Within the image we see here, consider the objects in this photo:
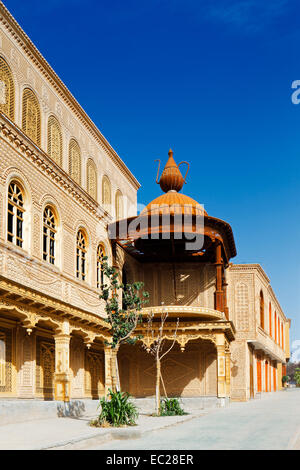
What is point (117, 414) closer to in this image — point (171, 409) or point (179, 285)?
point (171, 409)

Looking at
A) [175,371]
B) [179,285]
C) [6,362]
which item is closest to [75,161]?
[6,362]

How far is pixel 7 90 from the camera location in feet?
69.3

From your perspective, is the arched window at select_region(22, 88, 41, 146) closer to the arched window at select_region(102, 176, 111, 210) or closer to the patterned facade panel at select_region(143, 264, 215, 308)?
the arched window at select_region(102, 176, 111, 210)

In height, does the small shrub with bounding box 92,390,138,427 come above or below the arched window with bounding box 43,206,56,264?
below

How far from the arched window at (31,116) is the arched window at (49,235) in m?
2.57

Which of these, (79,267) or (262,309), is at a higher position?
(79,267)

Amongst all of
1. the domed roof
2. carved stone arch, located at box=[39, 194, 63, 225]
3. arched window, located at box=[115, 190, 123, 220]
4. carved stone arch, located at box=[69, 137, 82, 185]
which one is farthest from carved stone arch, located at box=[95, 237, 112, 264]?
carved stone arch, located at box=[39, 194, 63, 225]

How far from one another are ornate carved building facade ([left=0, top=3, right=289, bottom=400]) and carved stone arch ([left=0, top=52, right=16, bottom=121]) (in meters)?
0.04

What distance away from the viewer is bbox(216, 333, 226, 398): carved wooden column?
2900 centimetres

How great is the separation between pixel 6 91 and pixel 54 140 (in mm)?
4016

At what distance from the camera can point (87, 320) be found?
23.5m
